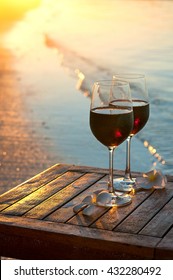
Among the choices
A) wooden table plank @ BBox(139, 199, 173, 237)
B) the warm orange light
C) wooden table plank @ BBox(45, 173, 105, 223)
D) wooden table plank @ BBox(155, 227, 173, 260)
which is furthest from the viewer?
the warm orange light

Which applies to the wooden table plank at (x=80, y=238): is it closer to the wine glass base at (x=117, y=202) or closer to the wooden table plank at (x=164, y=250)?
the wooden table plank at (x=164, y=250)

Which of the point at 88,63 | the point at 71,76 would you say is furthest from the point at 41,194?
the point at 88,63

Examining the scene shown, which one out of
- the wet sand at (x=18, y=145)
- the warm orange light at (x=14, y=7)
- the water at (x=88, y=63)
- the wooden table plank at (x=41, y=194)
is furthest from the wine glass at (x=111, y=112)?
the warm orange light at (x=14, y=7)

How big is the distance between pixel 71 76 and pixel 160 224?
547 centimetres

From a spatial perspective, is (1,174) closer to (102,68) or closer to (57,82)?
(57,82)

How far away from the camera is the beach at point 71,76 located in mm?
5008

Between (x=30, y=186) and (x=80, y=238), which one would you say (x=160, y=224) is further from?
(x=30, y=186)

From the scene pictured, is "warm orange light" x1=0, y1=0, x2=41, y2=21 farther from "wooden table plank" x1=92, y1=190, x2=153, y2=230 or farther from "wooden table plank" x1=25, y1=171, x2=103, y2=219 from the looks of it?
"wooden table plank" x1=92, y1=190, x2=153, y2=230

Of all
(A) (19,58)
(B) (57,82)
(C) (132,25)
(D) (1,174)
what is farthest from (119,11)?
(D) (1,174)

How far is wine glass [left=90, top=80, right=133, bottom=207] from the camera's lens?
7.41 feet

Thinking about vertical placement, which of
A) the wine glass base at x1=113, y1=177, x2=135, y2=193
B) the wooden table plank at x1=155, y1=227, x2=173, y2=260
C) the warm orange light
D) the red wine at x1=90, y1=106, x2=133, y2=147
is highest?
the warm orange light

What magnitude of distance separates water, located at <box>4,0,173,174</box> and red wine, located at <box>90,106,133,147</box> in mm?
2421

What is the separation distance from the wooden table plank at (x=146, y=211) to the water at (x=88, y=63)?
7.28ft

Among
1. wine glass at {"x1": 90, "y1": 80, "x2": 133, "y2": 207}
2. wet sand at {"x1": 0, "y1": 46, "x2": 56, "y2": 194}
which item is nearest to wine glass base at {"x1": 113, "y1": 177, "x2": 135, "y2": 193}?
wine glass at {"x1": 90, "y1": 80, "x2": 133, "y2": 207}
